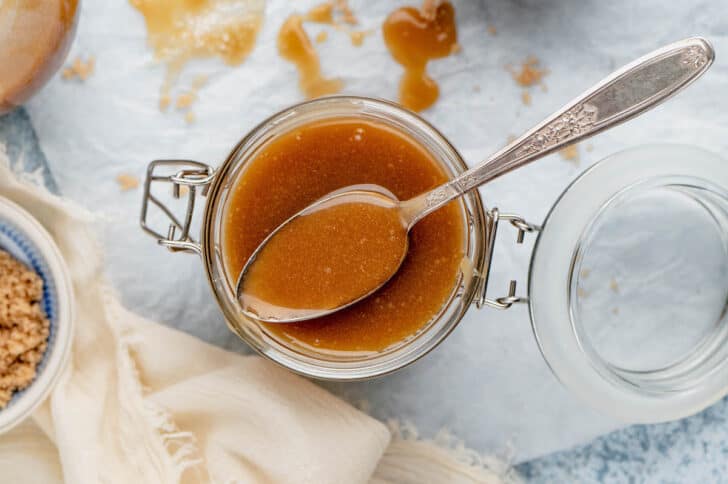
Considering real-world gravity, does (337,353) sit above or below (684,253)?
below

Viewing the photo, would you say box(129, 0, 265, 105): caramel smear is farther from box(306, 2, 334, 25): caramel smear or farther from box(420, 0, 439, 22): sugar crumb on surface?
box(420, 0, 439, 22): sugar crumb on surface

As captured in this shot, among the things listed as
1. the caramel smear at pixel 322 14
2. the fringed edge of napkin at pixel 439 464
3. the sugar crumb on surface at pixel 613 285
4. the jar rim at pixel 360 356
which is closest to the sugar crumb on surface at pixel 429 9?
the caramel smear at pixel 322 14

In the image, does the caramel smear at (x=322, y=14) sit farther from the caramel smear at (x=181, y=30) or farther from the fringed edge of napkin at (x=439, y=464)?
the fringed edge of napkin at (x=439, y=464)

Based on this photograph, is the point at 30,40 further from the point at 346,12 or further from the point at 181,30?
the point at 346,12

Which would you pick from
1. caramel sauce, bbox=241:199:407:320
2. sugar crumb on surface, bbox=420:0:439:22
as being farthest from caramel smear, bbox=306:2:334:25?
caramel sauce, bbox=241:199:407:320

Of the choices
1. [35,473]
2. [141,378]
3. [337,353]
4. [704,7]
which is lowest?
[35,473]

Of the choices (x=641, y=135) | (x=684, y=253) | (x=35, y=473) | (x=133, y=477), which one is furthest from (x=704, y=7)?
(x=35, y=473)

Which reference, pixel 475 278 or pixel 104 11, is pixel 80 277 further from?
pixel 475 278
